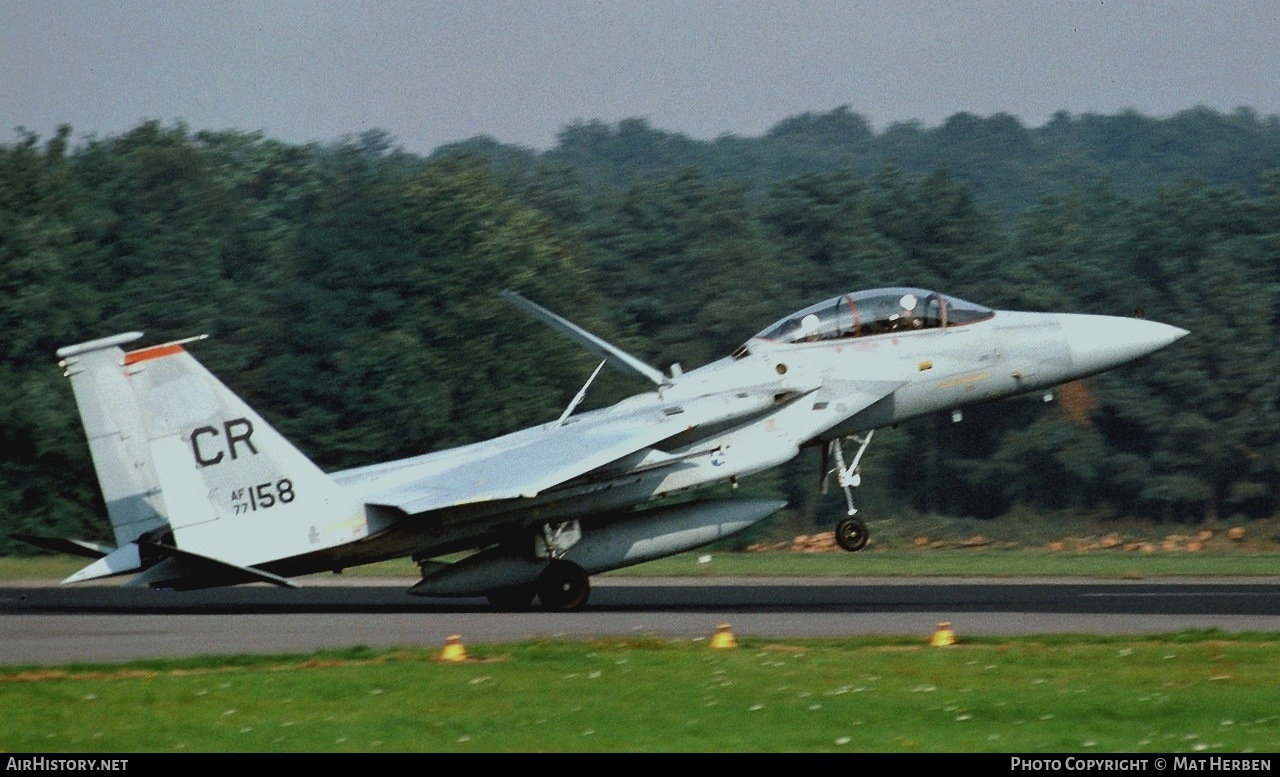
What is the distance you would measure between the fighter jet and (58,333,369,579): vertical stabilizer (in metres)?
0.02

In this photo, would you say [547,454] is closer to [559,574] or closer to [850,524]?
[559,574]

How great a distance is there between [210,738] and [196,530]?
929 centimetres

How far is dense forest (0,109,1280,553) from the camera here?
45.0m

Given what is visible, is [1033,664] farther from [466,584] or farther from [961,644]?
[466,584]

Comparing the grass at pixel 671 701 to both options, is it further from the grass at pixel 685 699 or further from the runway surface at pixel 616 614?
the runway surface at pixel 616 614

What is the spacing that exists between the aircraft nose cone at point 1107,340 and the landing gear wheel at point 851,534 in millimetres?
3915

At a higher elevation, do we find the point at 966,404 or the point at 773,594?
the point at 966,404

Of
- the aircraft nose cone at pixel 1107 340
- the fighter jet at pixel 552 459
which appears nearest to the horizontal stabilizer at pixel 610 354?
the fighter jet at pixel 552 459

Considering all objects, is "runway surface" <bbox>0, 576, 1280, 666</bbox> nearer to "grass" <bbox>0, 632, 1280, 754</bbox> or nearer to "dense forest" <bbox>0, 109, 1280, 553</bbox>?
"grass" <bbox>0, 632, 1280, 754</bbox>

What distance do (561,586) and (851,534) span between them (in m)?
3.68

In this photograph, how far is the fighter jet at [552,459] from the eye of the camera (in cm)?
2059

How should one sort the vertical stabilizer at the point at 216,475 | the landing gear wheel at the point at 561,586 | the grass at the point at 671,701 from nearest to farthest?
the grass at the point at 671,701 → the vertical stabilizer at the point at 216,475 → the landing gear wheel at the point at 561,586

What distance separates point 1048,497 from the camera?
1955 inches

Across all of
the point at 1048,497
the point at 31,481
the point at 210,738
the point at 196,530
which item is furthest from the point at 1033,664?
the point at 1048,497
